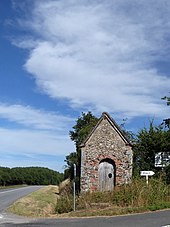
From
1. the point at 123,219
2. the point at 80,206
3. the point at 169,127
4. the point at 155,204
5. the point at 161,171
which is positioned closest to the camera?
the point at 123,219

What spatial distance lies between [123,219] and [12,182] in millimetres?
113656

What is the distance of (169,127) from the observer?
2553 cm

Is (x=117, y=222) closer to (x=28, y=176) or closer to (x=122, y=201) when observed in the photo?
(x=122, y=201)

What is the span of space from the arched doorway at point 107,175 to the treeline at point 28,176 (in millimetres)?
92665

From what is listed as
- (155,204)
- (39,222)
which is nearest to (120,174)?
(155,204)

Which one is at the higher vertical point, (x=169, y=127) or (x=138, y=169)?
(x=169, y=127)

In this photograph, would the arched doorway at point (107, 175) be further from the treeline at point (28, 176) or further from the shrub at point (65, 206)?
the treeline at point (28, 176)

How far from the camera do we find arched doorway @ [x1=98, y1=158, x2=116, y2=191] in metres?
24.4

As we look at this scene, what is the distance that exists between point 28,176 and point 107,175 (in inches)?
4716

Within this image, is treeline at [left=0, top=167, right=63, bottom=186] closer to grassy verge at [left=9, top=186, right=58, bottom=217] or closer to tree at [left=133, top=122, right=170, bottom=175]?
grassy verge at [left=9, top=186, right=58, bottom=217]

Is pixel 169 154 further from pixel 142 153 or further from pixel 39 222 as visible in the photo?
pixel 39 222

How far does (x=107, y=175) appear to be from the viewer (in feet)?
80.3

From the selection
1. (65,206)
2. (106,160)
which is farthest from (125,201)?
(106,160)

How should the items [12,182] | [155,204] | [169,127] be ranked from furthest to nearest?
[12,182], [169,127], [155,204]
